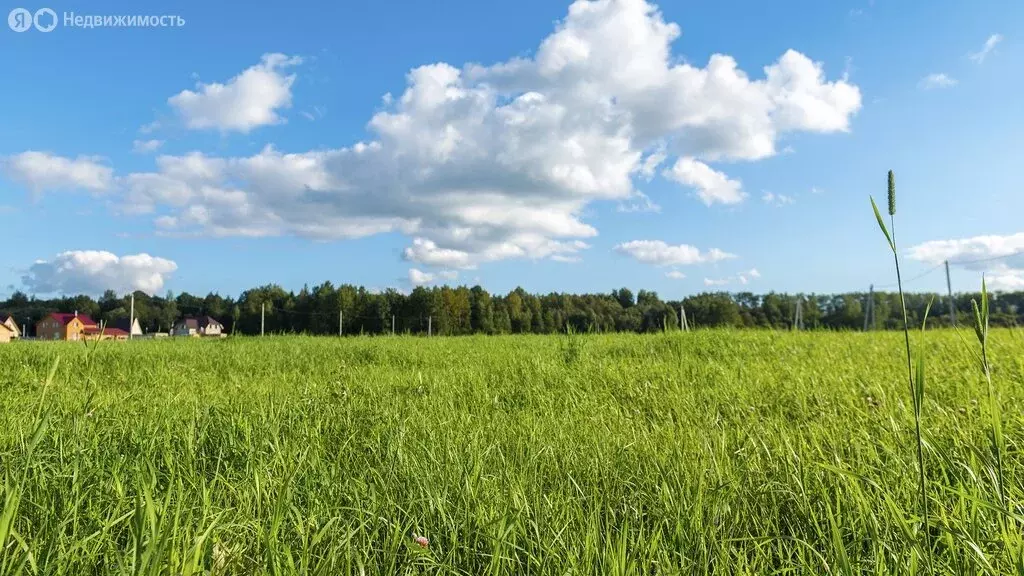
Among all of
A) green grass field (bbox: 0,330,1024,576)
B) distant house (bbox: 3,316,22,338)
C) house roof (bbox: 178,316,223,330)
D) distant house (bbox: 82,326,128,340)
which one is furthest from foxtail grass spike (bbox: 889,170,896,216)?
house roof (bbox: 178,316,223,330)

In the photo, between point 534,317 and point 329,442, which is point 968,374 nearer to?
point 329,442

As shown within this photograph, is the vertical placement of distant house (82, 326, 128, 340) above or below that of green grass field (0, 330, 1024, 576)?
above

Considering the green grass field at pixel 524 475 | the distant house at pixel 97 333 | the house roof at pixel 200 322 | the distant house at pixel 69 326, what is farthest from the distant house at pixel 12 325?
the distant house at pixel 97 333

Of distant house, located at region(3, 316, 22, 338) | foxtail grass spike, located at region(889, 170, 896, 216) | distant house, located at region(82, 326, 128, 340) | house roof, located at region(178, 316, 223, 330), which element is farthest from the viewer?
house roof, located at region(178, 316, 223, 330)

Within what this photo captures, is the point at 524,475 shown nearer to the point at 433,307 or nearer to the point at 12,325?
the point at 433,307

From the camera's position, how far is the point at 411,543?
159cm

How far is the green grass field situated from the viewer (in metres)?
1.53

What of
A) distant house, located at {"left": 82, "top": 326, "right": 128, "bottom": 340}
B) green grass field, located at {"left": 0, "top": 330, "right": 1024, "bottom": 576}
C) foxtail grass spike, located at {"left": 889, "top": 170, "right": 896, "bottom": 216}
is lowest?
green grass field, located at {"left": 0, "top": 330, "right": 1024, "bottom": 576}

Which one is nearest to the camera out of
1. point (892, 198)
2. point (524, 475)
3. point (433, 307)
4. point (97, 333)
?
point (892, 198)

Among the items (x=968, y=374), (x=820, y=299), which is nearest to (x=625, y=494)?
(x=968, y=374)

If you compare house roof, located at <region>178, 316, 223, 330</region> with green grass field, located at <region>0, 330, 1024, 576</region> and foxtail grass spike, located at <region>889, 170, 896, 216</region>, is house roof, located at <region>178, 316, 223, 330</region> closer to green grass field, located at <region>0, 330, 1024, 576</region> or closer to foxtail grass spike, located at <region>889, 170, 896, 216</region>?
green grass field, located at <region>0, 330, 1024, 576</region>

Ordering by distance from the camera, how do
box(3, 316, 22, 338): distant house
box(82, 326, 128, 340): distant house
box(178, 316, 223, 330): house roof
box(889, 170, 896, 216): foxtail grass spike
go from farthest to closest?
box(178, 316, 223, 330): house roof < box(3, 316, 22, 338): distant house < box(82, 326, 128, 340): distant house < box(889, 170, 896, 216): foxtail grass spike

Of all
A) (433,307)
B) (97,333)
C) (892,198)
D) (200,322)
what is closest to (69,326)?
(97,333)

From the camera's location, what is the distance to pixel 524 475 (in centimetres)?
227
